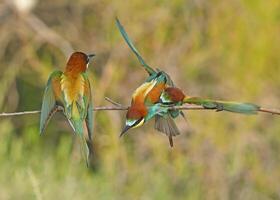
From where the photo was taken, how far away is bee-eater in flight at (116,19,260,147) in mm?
1005

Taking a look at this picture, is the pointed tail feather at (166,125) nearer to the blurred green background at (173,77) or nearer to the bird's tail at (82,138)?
the bird's tail at (82,138)

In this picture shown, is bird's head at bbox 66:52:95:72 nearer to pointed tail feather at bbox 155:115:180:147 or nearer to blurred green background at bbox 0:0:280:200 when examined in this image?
pointed tail feather at bbox 155:115:180:147

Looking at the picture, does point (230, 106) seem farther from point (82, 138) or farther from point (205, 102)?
point (82, 138)

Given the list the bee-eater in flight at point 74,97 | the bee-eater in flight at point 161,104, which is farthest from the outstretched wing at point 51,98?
the bee-eater in flight at point 161,104

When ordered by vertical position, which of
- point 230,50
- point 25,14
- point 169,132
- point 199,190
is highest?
point 25,14

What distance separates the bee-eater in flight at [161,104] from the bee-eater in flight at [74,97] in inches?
2.4

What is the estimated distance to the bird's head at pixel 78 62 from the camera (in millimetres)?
1082

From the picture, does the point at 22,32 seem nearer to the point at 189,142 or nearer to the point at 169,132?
the point at 189,142

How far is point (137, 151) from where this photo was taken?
5.88m

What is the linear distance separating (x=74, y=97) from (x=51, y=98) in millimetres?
36

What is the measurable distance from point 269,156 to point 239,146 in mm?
283

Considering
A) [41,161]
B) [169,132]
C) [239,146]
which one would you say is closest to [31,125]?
[41,161]

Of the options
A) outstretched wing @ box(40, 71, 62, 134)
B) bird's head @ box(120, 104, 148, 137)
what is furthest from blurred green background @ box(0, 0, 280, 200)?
bird's head @ box(120, 104, 148, 137)

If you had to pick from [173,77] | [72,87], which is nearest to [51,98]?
[72,87]
